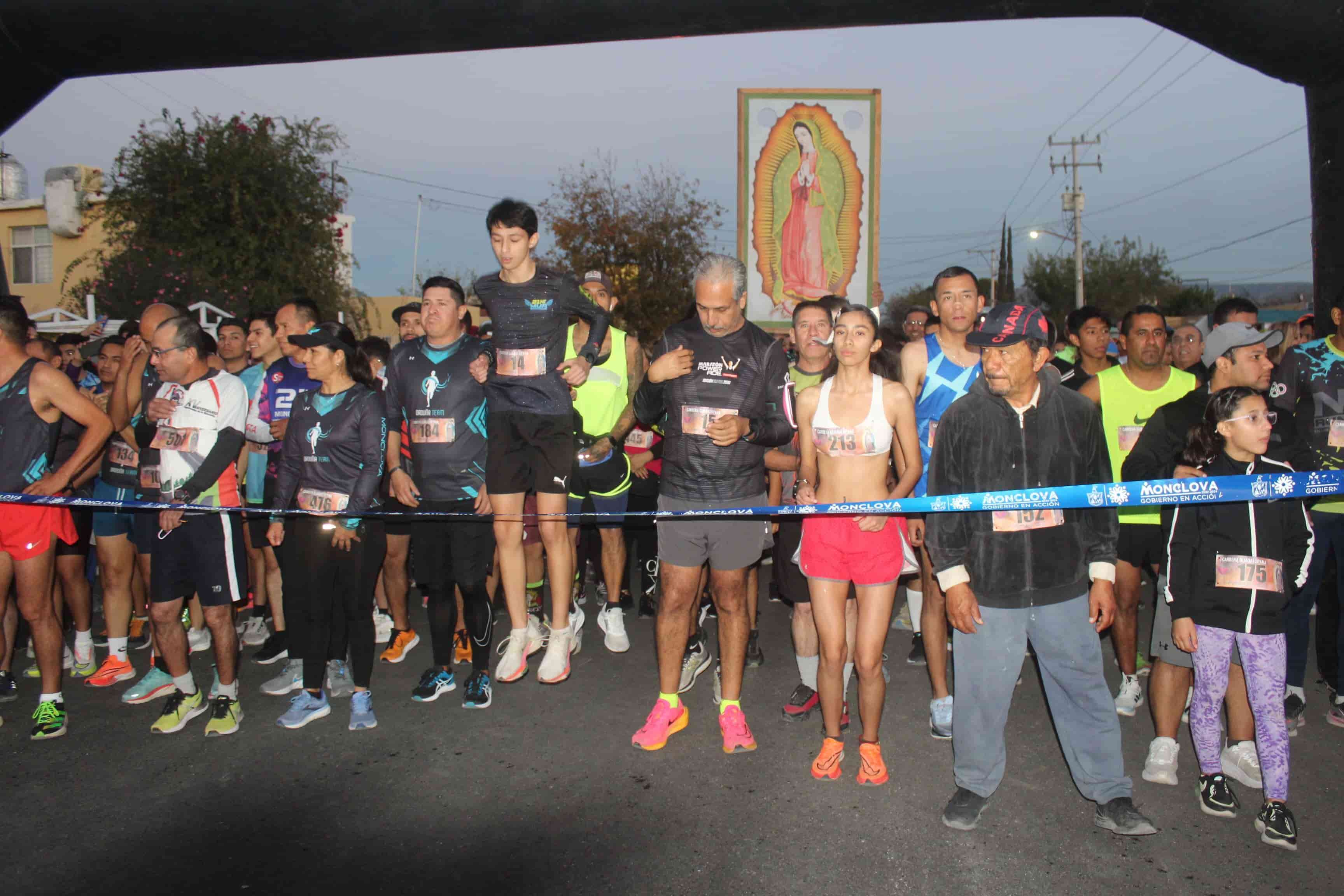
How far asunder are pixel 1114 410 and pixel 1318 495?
1.56m

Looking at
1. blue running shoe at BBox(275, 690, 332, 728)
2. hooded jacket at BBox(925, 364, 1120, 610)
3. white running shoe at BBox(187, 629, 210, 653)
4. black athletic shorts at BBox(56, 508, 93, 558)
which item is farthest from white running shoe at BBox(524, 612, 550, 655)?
black athletic shorts at BBox(56, 508, 93, 558)

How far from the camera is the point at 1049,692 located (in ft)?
12.6

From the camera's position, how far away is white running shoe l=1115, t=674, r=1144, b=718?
16.6 ft

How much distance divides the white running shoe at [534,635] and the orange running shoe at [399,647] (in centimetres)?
89

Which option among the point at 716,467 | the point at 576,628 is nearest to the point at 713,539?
the point at 716,467

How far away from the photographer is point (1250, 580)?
3.80 meters

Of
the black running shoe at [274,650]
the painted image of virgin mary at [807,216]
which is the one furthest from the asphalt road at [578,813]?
the painted image of virgin mary at [807,216]

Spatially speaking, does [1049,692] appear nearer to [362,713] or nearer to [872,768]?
[872,768]

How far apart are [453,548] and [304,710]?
1.21 m

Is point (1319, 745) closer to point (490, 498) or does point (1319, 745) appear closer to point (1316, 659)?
point (1316, 659)

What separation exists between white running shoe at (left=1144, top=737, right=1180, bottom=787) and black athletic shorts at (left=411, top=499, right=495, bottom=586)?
11.9 ft

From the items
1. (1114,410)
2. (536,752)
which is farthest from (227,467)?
(1114,410)

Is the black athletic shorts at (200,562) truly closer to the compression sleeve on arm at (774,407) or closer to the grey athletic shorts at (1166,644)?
the compression sleeve on arm at (774,407)

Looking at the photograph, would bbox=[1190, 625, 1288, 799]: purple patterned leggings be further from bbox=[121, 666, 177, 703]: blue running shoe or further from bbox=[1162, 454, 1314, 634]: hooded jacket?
bbox=[121, 666, 177, 703]: blue running shoe
